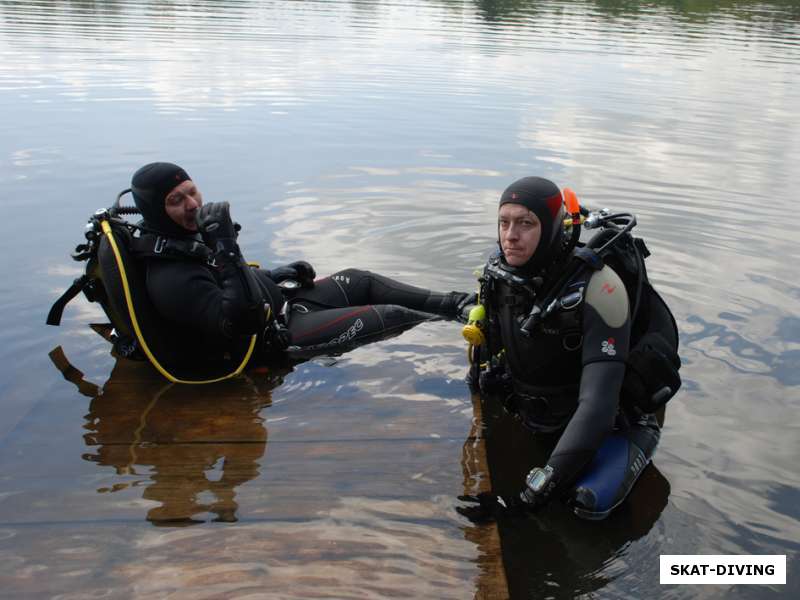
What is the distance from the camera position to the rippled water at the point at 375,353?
129 inches

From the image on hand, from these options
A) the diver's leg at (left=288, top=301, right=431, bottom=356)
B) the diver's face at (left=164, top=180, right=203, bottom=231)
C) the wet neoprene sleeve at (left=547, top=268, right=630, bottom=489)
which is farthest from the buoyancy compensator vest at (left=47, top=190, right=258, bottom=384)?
the wet neoprene sleeve at (left=547, top=268, right=630, bottom=489)

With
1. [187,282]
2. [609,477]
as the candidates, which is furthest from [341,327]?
[609,477]

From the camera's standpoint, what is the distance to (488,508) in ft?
11.7

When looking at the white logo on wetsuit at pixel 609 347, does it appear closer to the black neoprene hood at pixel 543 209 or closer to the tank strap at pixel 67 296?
the black neoprene hood at pixel 543 209

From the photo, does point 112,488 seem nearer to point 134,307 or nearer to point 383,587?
point 134,307

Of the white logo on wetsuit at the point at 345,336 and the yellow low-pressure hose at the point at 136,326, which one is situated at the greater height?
the yellow low-pressure hose at the point at 136,326

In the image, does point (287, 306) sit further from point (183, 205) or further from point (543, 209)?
point (543, 209)

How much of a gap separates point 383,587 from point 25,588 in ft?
4.40

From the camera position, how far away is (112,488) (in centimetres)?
369

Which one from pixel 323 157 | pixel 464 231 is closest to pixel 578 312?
pixel 464 231

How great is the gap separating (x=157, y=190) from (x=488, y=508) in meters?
2.47

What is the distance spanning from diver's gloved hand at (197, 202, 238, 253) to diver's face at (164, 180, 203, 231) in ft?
0.72

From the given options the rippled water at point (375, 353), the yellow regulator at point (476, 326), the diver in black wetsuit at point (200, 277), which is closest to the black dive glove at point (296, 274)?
the diver in black wetsuit at point (200, 277)

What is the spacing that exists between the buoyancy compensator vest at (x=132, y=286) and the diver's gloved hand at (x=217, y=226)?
18 centimetres
